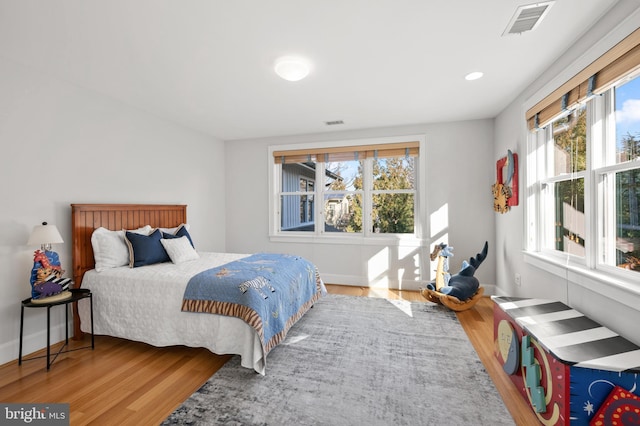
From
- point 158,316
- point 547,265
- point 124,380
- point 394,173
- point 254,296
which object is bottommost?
point 124,380

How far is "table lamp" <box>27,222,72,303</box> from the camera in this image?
2307mm

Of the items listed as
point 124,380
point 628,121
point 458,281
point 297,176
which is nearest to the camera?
point 628,121

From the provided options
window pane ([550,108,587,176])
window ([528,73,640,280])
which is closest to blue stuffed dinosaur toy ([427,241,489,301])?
window ([528,73,640,280])

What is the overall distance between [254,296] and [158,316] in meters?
1.00

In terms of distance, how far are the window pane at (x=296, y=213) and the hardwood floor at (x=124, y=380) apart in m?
2.76

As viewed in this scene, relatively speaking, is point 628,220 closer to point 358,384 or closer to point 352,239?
point 358,384

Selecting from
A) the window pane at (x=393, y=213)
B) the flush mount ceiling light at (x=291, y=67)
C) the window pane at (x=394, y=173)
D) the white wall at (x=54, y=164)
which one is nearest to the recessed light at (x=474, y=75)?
the flush mount ceiling light at (x=291, y=67)

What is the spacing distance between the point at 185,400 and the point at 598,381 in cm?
237

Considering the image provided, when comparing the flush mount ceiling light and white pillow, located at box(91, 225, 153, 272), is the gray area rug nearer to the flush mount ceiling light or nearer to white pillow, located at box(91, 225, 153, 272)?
white pillow, located at box(91, 225, 153, 272)

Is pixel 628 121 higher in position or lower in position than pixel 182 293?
higher

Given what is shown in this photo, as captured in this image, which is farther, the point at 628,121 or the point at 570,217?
the point at 570,217

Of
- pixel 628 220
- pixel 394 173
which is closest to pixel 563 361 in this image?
pixel 628 220

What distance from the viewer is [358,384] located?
2025mm

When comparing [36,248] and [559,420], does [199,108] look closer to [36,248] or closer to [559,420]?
[36,248]
